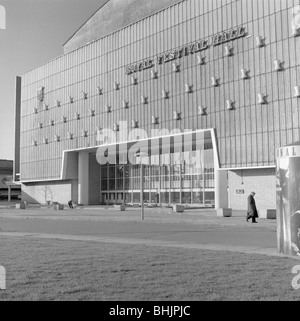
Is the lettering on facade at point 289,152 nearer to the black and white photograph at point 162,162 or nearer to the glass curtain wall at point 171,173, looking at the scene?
the black and white photograph at point 162,162

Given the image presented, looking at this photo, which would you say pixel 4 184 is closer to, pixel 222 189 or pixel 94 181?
pixel 94 181

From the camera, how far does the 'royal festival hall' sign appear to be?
41.4m

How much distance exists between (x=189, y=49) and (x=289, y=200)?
36.7 metres

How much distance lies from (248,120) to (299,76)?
608cm

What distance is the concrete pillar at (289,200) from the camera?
1093cm

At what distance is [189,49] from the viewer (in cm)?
4569

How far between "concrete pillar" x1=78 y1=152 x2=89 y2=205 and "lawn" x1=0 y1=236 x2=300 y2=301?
5141 centimetres

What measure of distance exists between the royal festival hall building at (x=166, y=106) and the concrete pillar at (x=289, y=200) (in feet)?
59.1

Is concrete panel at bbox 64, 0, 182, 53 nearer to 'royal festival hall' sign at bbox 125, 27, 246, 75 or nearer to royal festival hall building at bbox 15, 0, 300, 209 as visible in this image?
royal festival hall building at bbox 15, 0, 300, 209

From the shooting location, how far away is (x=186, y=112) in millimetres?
46344

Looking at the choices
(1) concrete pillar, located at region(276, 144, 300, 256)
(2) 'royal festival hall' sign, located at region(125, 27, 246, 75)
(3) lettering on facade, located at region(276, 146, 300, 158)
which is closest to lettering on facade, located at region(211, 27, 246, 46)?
(2) 'royal festival hall' sign, located at region(125, 27, 246, 75)

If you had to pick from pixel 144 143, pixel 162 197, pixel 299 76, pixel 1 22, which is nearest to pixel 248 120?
pixel 299 76

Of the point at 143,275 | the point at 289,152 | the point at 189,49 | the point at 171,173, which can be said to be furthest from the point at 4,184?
the point at 143,275

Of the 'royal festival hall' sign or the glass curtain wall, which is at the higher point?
the 'royal festival hall' sign
